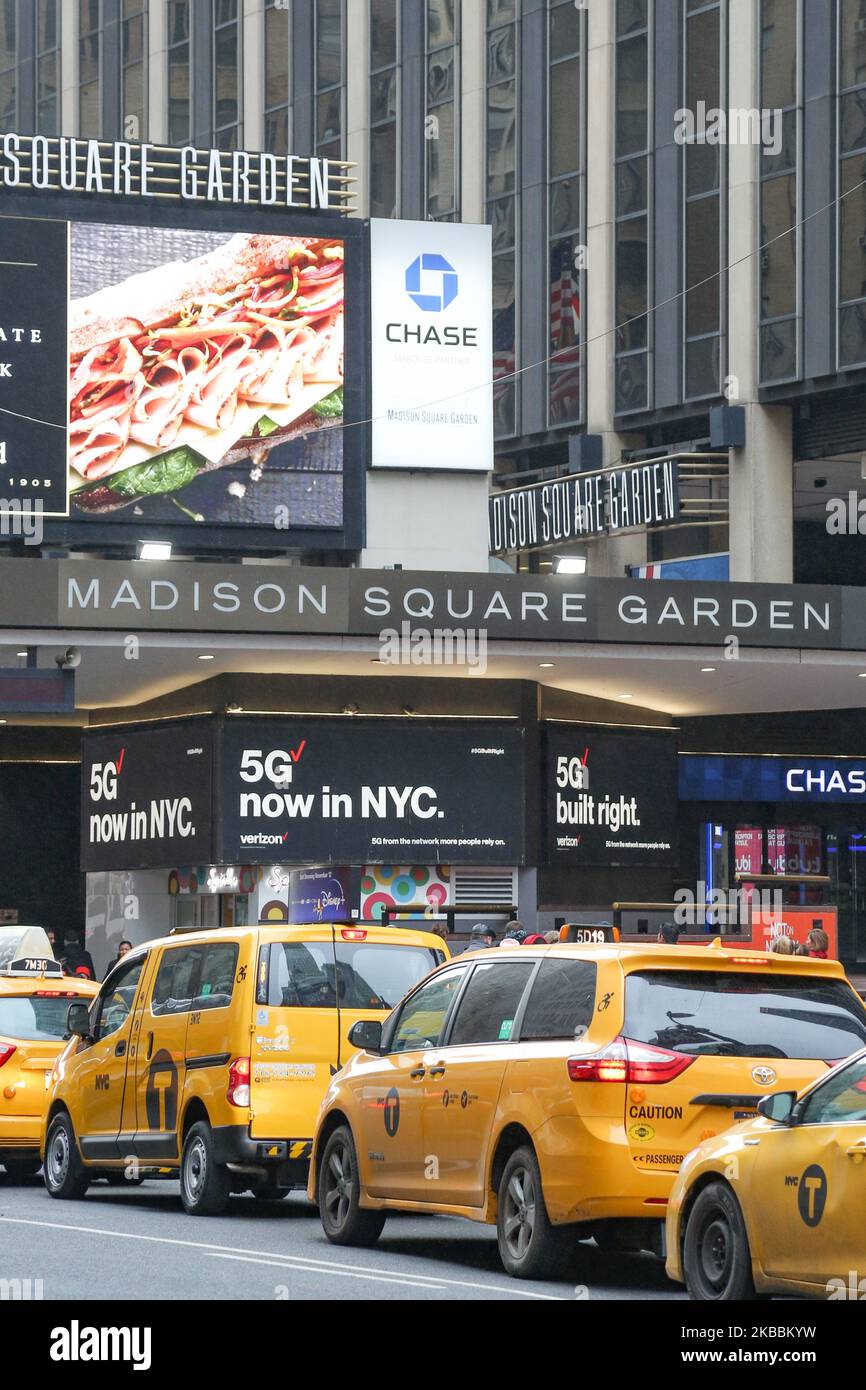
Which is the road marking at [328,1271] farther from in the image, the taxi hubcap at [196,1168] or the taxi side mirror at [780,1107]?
the taxi hubcap at [196,1168]

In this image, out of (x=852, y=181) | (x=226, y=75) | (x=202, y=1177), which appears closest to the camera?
(x=202, y=1177)

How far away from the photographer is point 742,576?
43.9 m

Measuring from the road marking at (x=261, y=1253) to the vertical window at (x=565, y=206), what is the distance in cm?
3381

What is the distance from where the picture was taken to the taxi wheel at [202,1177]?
15609mm

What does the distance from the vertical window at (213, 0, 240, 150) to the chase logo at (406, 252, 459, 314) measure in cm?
2485

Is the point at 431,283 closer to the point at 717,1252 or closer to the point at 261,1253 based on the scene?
the point at 261,1253

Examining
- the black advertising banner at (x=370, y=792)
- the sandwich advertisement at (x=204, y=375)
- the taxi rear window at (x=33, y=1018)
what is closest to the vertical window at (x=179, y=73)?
the sandwich advertisement at (x=204, y=375)

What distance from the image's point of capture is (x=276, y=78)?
56188 mm

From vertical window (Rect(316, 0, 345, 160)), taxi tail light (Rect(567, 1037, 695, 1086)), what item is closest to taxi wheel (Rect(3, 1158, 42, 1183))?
taxi tail light (Rect(567, 1037, 695, 1086))

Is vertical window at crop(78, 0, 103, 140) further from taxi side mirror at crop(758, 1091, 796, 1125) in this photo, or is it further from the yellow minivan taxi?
taxi side mirror at crop(758, 1091, 796, 1125)

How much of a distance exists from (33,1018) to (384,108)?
36828mm

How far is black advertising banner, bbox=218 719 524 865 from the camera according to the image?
3008 cm

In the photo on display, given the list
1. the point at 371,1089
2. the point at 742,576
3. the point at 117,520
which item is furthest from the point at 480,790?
the point at 371,1089

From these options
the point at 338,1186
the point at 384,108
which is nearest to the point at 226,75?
the point at 384,108
